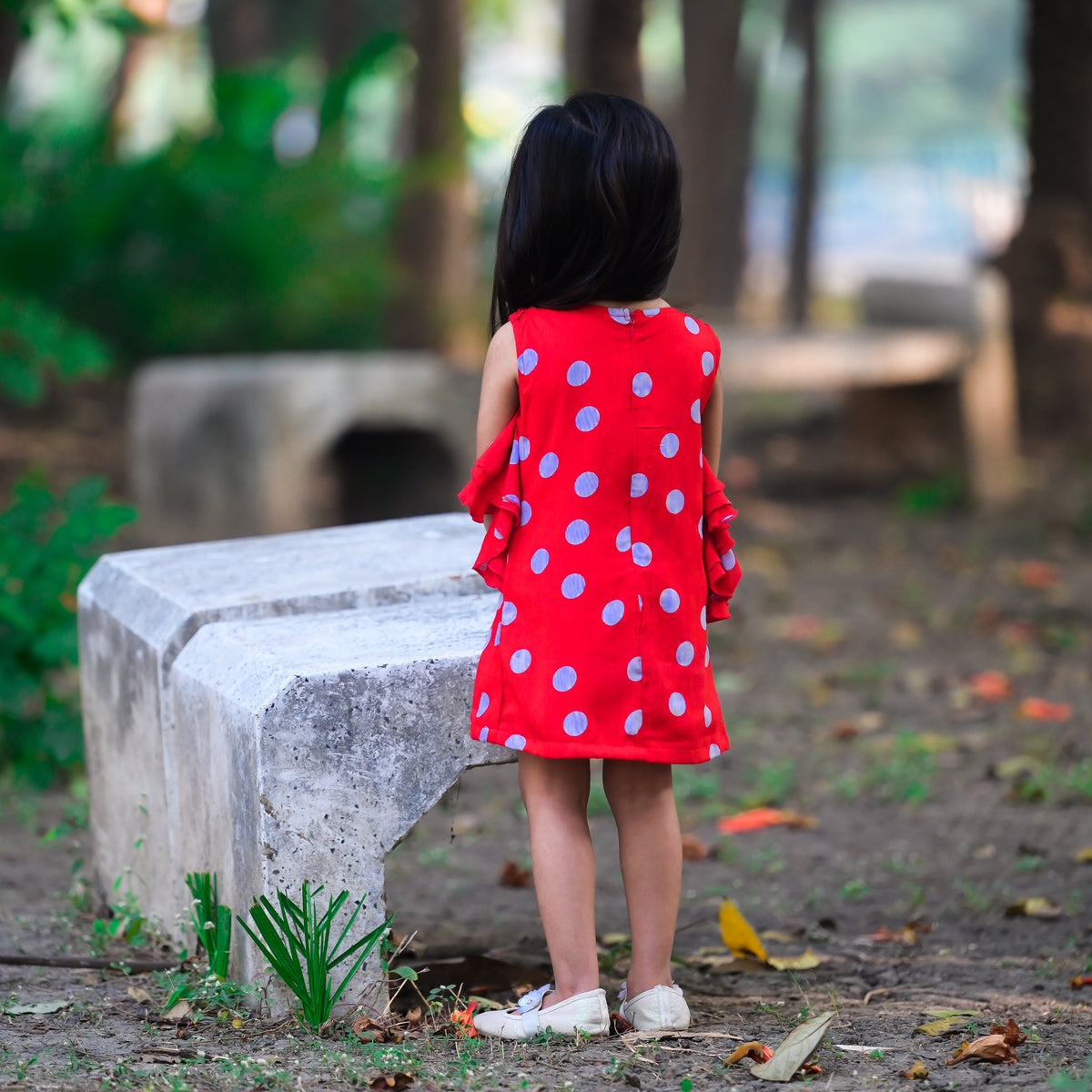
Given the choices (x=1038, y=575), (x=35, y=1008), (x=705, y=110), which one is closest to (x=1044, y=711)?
(x=1038, y=575)

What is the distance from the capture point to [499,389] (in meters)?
2.28

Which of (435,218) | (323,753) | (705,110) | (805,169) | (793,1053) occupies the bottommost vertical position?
(793,1053)

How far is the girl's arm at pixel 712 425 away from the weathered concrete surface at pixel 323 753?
50 centimetres


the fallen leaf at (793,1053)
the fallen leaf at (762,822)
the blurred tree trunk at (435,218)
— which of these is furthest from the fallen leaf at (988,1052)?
the blurred tree trunk at (435,218)

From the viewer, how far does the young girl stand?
2.22m

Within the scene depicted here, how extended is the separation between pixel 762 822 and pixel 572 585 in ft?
6.35

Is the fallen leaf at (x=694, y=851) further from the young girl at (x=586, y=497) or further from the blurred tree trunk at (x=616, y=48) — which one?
the blurred tree trunk at (x=616, y=48)

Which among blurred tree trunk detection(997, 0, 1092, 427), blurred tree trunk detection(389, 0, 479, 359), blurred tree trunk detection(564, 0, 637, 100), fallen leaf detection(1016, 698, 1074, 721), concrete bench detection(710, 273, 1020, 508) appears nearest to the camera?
fallen leaf detection(1016, 698, 1074, 721)

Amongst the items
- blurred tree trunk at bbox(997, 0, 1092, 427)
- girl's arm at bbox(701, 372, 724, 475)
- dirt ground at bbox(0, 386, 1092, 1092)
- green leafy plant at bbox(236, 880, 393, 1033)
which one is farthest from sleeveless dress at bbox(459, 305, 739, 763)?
blurred tree trunk at bbox(997, 0, 1092, 427)

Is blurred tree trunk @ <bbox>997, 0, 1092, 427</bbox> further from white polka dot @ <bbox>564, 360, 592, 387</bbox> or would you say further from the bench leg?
white polka dot @ <bbox>564, 360, 592, 387</bbox>

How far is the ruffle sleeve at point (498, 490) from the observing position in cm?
227

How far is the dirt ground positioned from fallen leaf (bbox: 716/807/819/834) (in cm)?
2

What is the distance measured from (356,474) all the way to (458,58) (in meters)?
2.88

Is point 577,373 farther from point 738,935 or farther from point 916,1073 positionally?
point 738,935
